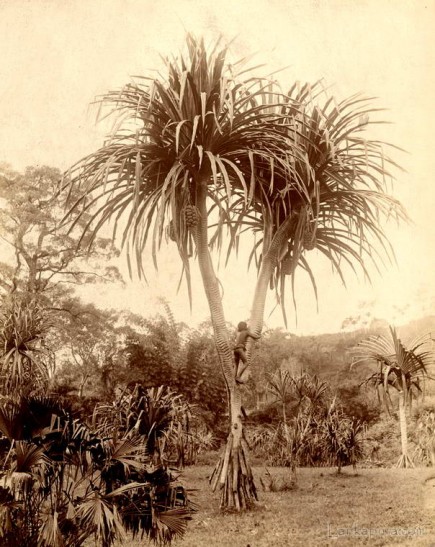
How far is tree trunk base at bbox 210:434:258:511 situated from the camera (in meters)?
6.59

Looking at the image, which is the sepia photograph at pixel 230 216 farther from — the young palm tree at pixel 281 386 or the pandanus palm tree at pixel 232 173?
the young palm tree at pixel 281 386

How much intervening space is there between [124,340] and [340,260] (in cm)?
369

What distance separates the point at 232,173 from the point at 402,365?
141 inches

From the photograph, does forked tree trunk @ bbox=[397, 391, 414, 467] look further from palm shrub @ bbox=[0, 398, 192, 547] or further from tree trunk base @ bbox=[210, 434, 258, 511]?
palm shrub @ bbox=[0, 398, 192, 547]

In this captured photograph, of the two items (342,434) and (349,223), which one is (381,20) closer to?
(349,223)

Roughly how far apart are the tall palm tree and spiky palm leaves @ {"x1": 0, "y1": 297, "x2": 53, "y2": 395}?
466cm

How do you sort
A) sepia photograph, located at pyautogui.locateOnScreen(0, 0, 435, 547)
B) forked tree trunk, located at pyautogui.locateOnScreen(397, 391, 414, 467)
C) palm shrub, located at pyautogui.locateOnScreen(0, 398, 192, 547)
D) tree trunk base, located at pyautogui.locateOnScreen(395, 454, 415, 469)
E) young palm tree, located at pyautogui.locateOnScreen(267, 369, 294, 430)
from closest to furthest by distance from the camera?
1. palm shrub, located at pyautogui.locateOnScreen(0, 398, 192, 547)
2. sepia photograph, located at pyautogui.locateOnScreen(0, 0, 435, 547)
3. tree trunk base, located at pyautogui.locateOnScreen(395, 454, 415, 469)
4. forked tree trunk, located at pyautogui.locateOnScreen(397, 391, 414, 467)
5. young palm tree, located at pyautogui.locateOnScreen(267, 369, 294, 430)

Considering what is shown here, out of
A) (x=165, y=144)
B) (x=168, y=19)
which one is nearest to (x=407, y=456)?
(x=165, y=144)

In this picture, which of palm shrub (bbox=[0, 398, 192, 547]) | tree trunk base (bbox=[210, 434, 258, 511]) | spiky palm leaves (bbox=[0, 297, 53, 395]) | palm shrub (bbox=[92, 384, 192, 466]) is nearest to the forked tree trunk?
tree trunk base (bbox=[210, 434, 258, 511])

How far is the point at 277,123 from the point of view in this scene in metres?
6.64

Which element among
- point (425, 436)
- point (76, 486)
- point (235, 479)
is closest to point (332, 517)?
point (235, 479)

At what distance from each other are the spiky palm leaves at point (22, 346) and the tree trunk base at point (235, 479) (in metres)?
2.39

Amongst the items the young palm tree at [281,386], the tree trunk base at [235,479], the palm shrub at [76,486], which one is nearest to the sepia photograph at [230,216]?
the tree trunk base at [235,479]

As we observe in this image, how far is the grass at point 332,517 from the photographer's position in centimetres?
549
